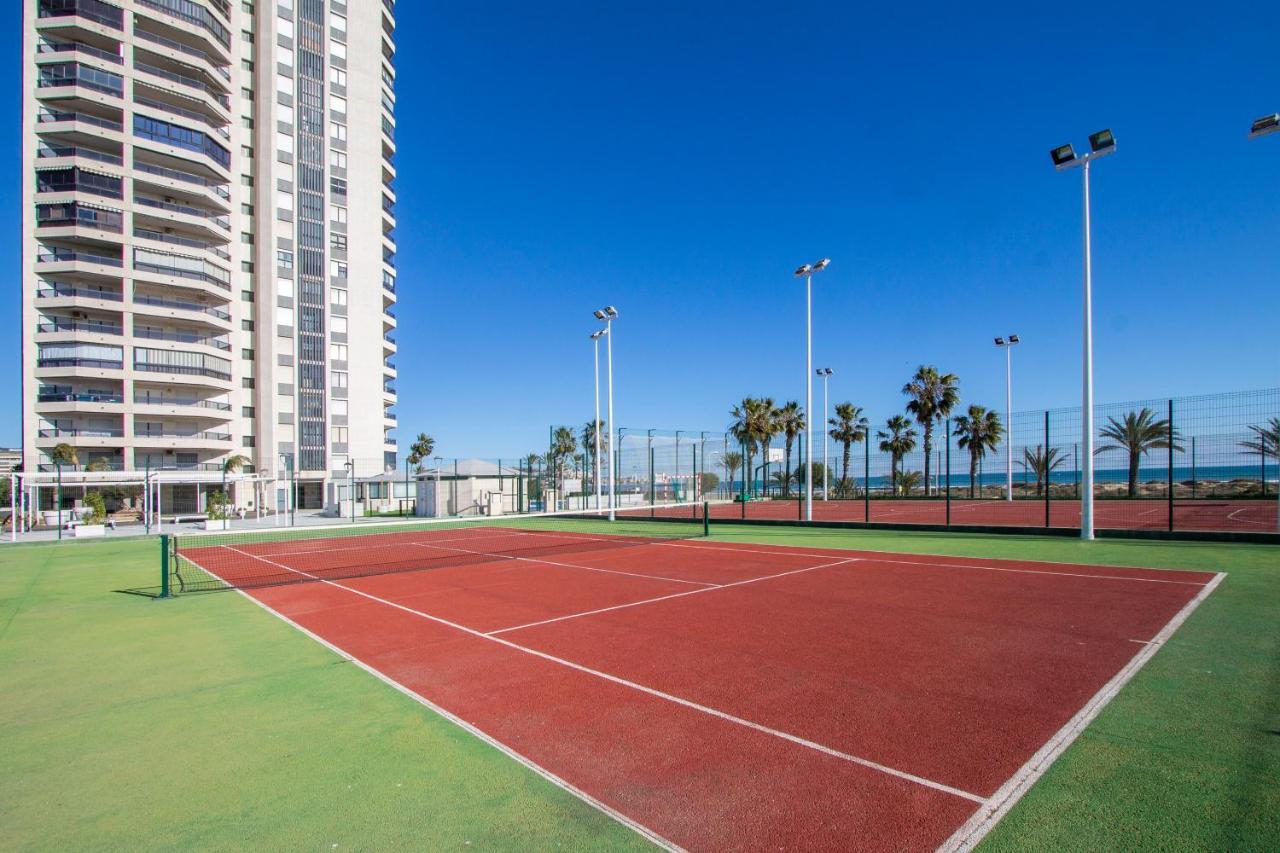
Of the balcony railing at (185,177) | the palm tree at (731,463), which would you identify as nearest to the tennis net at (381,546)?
the palm tree at (731,463)

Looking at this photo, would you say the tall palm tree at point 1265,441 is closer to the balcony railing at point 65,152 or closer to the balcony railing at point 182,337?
the balcony railing at point 182,337

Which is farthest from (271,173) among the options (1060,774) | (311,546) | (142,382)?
(1060,774)

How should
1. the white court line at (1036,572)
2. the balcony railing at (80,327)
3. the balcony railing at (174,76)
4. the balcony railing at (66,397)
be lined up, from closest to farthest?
the white court line at (1036,572) < the balcony railing at (66,397) < the balcony railing at (80,327) < the balcony railing at (174,76)

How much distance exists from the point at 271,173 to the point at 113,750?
61466 mm

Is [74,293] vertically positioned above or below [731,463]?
above

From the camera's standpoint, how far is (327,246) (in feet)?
188

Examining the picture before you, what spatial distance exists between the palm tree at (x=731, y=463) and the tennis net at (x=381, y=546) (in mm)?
12654

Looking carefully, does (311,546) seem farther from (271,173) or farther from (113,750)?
(271,173)

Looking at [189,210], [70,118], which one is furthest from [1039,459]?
[70,118]

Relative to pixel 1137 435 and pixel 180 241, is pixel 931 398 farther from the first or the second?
pixel 180 241

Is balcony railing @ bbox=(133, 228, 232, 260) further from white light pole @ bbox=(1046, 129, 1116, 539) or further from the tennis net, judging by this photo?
white light pole @ bbox=(1046, 129, 1116, 539)

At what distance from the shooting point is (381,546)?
20.4 meters

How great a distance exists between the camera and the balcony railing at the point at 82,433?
4438 centimetres

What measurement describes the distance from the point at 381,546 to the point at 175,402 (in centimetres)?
4026
